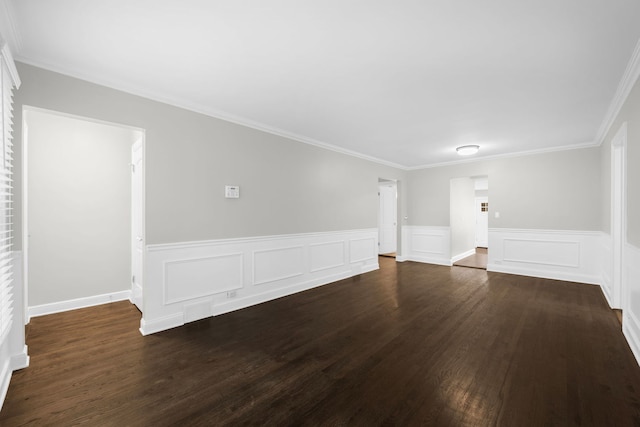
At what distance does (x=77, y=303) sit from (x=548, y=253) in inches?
309

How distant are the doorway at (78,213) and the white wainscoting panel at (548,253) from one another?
21.7 ft

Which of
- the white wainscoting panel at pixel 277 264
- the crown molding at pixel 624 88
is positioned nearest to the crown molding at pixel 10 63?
the white wainscoting panel at pixel 277 264

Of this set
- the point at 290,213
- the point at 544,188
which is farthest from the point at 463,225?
the point at 290,213

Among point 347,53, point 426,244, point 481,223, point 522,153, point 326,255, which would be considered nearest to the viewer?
point 347,53

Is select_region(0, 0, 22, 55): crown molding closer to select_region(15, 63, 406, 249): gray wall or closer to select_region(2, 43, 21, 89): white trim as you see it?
select_region(2, 43, 21, 89): white trim

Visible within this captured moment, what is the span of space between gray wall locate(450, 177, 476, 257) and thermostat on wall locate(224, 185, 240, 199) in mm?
5354

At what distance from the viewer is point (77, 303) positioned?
3.72 metres

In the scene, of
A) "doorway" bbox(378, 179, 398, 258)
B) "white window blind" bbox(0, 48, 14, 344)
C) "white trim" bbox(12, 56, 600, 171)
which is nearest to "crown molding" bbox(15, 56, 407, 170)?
"white trim" bbox(12, 56, 600, 171)

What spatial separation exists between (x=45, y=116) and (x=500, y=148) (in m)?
7.11

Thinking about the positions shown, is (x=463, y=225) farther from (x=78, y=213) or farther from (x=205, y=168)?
(x=78, y=213)

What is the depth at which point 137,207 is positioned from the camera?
3.65 meters

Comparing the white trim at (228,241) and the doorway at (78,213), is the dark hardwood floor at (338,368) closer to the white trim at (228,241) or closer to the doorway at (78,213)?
the doorway at (78,213)

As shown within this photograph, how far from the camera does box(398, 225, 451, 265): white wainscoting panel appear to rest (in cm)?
697

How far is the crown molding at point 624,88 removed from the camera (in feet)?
7.64
